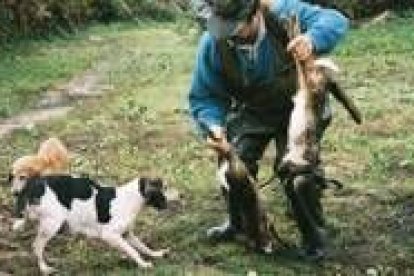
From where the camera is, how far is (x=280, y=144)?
7.60 m

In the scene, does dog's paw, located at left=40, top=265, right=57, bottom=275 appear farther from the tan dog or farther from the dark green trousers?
the dark green trousers

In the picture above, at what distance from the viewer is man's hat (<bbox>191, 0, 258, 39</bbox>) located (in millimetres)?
7043

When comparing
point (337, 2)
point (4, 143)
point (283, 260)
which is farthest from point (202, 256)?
point (337, 2)

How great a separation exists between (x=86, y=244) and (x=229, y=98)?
1.42 metres

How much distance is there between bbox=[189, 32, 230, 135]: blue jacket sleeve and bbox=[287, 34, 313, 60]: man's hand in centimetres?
62

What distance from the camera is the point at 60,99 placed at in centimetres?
1509

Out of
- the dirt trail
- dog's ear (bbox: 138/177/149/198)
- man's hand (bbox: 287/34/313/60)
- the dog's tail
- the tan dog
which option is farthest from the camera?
the dirt trail

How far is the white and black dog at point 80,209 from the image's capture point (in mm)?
7430

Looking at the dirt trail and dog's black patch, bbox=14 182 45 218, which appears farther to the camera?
the dirt trail

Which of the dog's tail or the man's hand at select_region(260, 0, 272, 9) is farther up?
the man's hand at select_region(260, 0, 272, 9)

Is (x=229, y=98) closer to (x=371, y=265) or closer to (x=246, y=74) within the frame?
(x=246, y=74)

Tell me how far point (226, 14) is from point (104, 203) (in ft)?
4.61

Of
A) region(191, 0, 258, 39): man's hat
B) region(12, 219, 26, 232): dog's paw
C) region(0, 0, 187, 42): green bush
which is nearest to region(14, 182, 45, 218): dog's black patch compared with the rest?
region(12, 219, 26, 232): dog's paw

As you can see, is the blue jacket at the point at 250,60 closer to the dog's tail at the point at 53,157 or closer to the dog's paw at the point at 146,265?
the dog's paw at the point at 146,265
